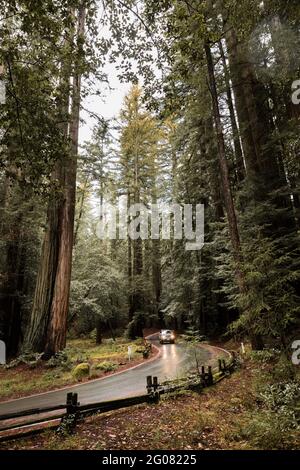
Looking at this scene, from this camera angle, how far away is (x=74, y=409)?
6.27m

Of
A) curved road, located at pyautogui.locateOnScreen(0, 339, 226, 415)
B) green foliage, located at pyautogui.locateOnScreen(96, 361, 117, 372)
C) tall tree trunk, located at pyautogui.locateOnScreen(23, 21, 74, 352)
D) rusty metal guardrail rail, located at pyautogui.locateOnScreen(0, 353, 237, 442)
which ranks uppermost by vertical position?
tall tree trunk, located at pyautogui.locateOnScreen(23, 21, 74, 352)

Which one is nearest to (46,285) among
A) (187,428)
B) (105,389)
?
(105,389)

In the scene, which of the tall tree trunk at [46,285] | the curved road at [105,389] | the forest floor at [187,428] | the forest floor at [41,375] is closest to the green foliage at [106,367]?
the forest floor at [41,375]

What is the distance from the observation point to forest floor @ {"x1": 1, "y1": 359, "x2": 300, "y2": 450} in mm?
5195

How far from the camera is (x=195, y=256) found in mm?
23797

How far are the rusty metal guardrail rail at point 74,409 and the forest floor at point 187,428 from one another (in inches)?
6.1

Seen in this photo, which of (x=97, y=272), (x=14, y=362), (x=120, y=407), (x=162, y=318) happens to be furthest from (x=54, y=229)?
(x=162, y=318)

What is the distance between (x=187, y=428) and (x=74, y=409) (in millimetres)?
2242

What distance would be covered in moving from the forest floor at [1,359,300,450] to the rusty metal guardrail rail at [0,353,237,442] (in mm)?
156

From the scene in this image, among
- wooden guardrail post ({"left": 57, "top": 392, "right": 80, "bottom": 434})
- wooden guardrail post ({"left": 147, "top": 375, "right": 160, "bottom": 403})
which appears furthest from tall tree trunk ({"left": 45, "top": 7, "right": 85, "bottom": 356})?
wooden guardrail post ({"left": 57, "top": 392, "right": 80, "bottom": 434})

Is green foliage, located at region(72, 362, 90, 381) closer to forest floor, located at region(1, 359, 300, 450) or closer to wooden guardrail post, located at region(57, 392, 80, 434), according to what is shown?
forest floor, located at region(1, 359, 300, 450)

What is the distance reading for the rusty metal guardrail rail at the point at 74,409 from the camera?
579 cm

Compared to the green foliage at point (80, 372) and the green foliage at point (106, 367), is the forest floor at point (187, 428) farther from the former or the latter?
the green foliage at point (106, 367)
